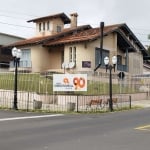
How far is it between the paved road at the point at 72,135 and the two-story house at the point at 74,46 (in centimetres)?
2290

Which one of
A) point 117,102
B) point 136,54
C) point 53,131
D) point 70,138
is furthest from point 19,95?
point 136,54

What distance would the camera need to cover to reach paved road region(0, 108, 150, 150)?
38.3ft

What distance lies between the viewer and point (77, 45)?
4356 cm

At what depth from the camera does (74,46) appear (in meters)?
43.9

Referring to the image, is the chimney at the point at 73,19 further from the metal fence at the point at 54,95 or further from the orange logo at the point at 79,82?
the orange logo at the point at 79,82

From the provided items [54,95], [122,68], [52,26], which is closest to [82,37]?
[122,68]

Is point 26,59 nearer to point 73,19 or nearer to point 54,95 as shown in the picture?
point 73,19

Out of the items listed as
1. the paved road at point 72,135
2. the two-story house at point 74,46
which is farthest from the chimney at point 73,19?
the paved road at point 72,135

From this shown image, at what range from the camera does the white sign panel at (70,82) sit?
2631 cm

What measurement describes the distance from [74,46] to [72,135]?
30.4 m

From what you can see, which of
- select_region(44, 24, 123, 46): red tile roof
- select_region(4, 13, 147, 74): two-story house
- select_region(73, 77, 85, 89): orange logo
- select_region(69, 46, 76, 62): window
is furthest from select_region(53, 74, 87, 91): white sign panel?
select_region(69, 46, 76, 62): window

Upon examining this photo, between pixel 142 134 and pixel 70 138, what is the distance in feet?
8.98

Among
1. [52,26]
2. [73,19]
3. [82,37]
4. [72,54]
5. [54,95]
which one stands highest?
[73,19]

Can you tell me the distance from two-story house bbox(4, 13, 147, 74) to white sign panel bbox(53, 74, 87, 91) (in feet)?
42.7
